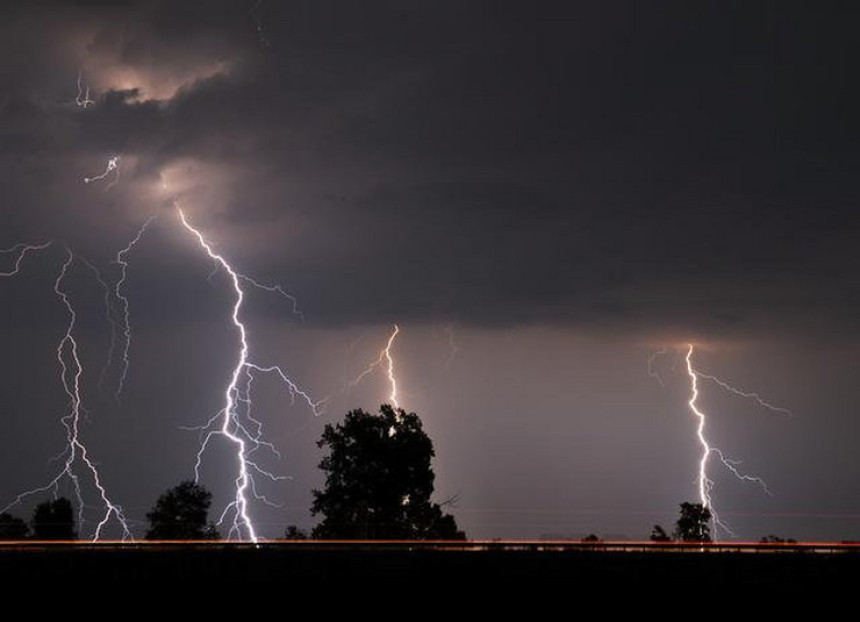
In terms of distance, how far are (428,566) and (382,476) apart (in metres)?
29.5

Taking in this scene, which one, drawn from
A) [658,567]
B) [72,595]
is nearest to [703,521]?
[658,567]

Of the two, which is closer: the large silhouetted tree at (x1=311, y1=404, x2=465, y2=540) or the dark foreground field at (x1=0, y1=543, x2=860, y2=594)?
the dark foreground field at (x1=0, y1=543, x2=860, y2=594)

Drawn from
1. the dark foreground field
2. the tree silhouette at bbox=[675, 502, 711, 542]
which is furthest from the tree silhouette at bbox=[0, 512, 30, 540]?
the tree silhouette at bbox=[675, 502, 711, 542]

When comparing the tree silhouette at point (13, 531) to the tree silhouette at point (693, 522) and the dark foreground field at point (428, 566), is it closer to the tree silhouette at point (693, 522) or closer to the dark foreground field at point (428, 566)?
the dark foreground field at point (428, 566)

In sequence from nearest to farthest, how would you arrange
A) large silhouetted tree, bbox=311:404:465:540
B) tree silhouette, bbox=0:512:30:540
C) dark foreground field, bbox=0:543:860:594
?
dark foreground field, bbox=0:543:860:594, tree silhouette, bbox=0:512:30:540, large silhouetted tree, bbox=311:404:465:540

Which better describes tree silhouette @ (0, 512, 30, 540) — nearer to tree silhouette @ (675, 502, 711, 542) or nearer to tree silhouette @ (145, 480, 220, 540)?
tree silhouette @ (145, 480, 220, 540)

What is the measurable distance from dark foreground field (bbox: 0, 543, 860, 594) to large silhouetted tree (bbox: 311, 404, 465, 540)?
19397 mm

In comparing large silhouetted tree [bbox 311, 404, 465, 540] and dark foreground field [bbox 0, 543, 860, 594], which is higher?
large silhouetted tree [bbox 311, 404, 465, 540]

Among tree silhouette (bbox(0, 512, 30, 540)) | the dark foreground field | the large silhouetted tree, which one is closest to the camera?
the dark foreground field

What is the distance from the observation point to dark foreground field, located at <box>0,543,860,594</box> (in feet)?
83.0

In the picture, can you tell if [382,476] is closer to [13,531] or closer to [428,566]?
[13,531]

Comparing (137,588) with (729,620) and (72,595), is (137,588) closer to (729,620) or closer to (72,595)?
(72,595)

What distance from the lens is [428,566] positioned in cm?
2853

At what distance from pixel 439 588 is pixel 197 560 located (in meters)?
8.42
